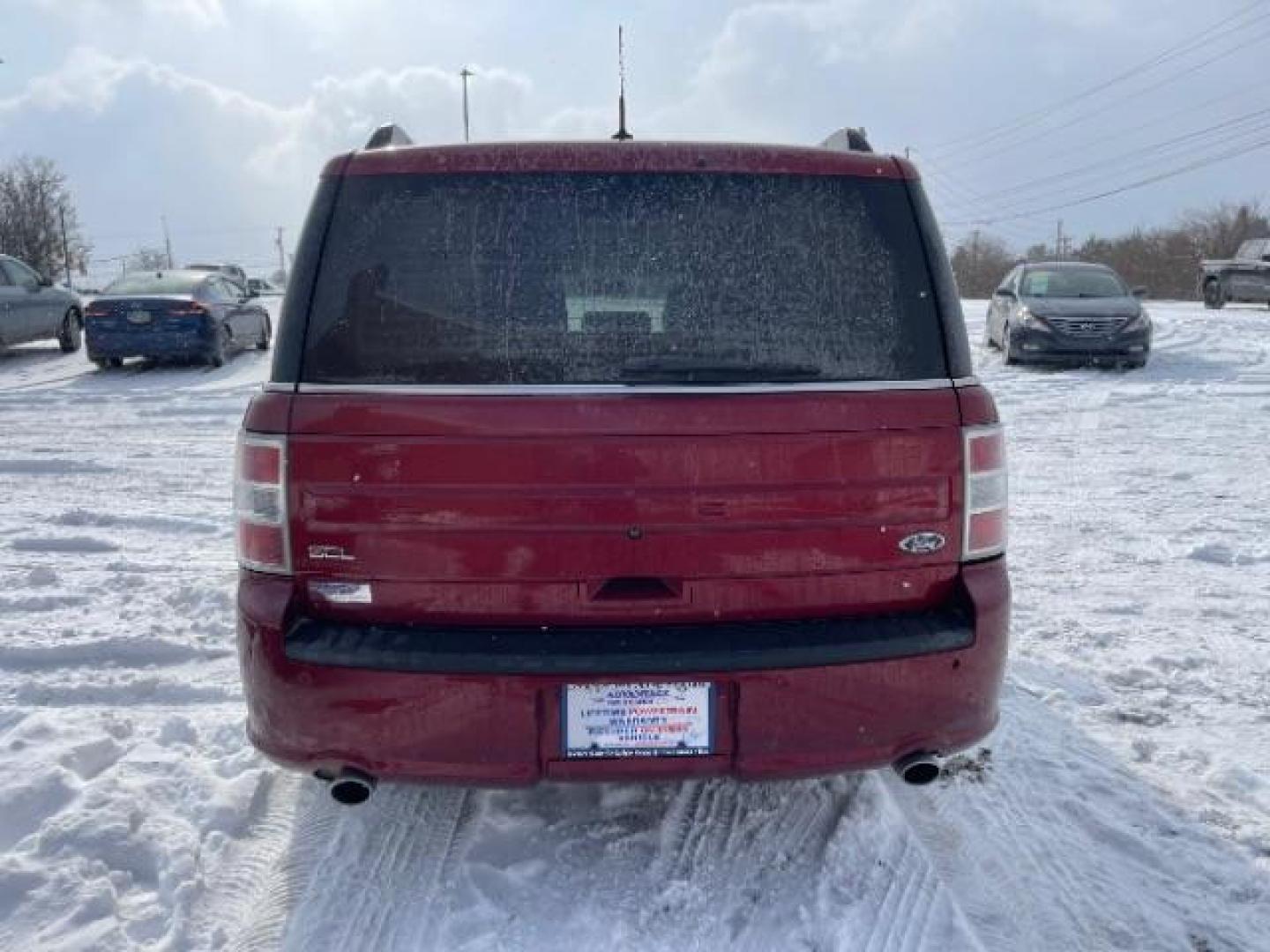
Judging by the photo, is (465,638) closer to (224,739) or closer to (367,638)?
(367,638)

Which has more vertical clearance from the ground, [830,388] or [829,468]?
[830,388]

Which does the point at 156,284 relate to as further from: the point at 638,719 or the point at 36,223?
the point at 36,223

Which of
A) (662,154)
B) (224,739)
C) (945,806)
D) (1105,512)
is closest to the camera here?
(662,154)

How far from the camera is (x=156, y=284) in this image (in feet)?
48.9

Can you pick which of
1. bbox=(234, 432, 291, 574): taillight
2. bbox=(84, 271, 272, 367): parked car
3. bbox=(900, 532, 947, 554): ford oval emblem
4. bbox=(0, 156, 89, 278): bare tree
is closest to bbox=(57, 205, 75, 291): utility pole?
bbox=(0, 156, 89, 278): bare tree

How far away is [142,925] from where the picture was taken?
2.54 metres

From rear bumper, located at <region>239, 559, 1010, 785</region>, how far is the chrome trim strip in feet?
1.75

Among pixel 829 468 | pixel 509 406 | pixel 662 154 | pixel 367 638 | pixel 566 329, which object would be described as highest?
pixel 662 154

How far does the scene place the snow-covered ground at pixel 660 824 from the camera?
99.2 inches

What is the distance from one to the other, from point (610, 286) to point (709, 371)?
33cm

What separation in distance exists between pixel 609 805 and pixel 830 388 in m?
1.49

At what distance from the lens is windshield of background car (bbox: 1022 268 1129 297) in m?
14.4

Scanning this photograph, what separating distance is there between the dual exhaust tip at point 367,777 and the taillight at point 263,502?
55 cm

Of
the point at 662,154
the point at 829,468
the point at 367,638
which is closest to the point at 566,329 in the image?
the point at 662,154
